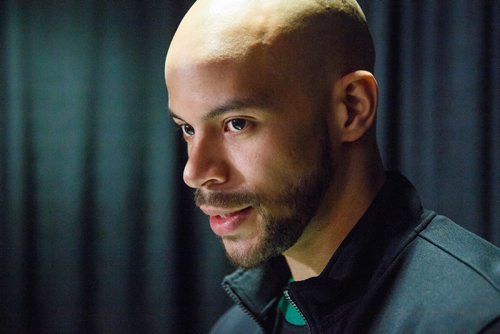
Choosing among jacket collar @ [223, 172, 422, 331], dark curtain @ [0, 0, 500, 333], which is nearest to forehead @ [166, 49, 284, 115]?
jacket collar @ [223, 172, 422, 331]

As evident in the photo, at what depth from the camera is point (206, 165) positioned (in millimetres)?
1003

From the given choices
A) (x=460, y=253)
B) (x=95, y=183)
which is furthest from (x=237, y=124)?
(x=95, y=183)

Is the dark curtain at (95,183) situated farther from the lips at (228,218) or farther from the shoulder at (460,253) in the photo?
the shoulder at (460,253)

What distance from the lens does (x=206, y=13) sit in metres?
1.05

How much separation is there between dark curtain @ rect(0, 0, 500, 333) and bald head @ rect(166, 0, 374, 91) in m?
1.03

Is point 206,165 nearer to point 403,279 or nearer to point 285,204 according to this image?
point 285,204

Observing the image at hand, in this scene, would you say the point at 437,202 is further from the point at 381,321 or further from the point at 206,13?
the point at 206,13

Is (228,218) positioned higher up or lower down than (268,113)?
lower down

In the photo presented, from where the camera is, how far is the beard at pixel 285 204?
101cm

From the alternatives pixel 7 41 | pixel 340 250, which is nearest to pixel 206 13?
pixel 340 250

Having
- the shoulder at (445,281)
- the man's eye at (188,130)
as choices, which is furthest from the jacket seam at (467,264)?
the man's eye at (188,130)

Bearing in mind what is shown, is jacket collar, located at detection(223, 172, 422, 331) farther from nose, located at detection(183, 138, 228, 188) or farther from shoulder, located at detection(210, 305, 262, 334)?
shoulder, located at detection(210, 305, 262, 334)

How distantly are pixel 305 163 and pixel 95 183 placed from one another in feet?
4.06

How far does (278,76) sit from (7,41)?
4.64 feet
